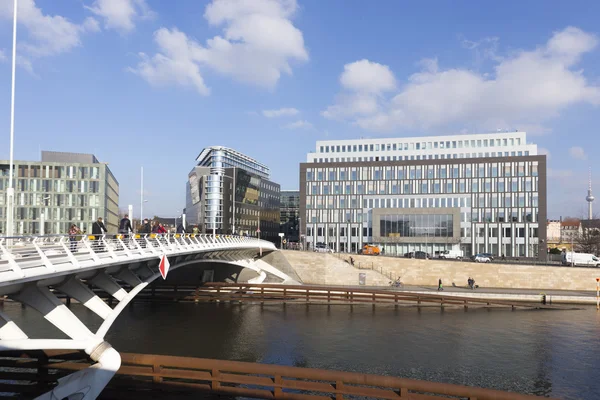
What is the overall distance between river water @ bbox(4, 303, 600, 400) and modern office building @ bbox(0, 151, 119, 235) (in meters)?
50.5

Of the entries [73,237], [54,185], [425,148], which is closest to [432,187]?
[425,148]

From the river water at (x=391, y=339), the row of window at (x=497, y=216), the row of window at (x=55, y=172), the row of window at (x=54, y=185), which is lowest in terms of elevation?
the river water at (x=391, y=339)

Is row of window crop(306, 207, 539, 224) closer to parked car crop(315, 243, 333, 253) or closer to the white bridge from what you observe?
parked car crop(315, 243, 333, 253)

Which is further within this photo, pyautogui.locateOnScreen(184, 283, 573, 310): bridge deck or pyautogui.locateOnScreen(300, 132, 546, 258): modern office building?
pyautogui.locateOnScreen(300, 132, 546, 258): modern office building

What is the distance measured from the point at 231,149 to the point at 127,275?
115m

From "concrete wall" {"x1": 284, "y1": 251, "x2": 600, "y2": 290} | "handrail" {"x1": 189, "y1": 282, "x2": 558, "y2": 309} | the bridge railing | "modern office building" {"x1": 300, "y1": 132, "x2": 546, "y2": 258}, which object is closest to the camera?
the bridge railing

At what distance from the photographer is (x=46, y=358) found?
16.4 m

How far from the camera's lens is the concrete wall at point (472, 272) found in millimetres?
58406

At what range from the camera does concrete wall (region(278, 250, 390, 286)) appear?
194ft

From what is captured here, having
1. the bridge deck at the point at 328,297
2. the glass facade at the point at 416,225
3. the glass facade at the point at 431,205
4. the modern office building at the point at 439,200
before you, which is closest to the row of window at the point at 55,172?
the modern office building at the point at 439,200

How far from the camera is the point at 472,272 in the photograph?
198 ft

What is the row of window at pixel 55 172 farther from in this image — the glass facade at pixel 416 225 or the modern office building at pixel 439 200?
the glass facade at pixel 416 225

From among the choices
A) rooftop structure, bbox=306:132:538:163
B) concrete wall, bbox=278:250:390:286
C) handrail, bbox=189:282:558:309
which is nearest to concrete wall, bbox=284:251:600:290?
concrete wall, bbox=278:250:390:286

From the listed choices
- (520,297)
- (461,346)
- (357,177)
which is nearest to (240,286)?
(461,346)
